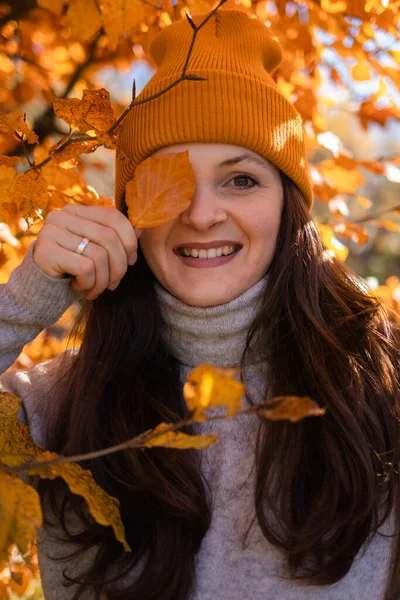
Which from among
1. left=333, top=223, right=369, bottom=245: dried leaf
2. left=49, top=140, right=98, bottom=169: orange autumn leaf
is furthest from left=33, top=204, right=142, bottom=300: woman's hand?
left=333, top=223, right=369, bottom=245: dried leaf

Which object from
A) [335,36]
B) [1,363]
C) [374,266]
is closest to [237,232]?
[1,363]

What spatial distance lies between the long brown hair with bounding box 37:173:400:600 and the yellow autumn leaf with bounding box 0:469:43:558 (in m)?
0.68

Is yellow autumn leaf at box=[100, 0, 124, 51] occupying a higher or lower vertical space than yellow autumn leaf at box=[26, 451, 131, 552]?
higher

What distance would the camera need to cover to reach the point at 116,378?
1.71 metres

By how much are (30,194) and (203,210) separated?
16.3 inches

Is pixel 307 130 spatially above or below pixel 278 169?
below

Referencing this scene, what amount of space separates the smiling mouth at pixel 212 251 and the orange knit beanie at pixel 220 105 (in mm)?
252

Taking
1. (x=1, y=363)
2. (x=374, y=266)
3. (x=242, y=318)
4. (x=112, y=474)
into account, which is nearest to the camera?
(x=1, y=363)

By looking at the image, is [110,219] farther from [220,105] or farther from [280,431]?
[280,431]

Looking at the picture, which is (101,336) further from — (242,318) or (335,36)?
(335,36)

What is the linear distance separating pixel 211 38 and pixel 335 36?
0.57 meters

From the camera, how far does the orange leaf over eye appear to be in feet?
4.20

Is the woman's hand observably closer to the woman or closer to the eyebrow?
the woman

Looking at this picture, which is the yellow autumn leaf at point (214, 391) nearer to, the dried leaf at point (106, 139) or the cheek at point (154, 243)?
the dried leaf at point (106, 139)
